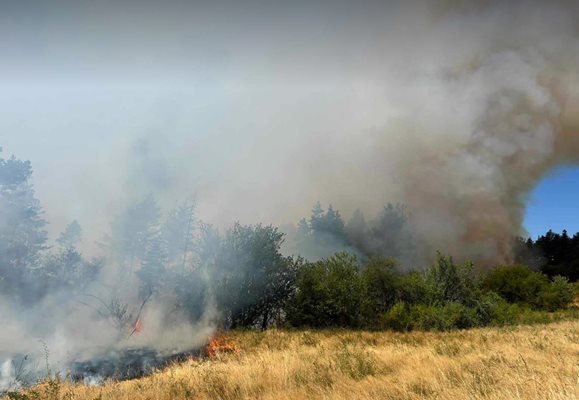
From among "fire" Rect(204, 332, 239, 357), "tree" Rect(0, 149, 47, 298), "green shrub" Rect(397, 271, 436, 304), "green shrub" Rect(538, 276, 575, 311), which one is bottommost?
"green shrub" Rect(538, 276, 575, 311)

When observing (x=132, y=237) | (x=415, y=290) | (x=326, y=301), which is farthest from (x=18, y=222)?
(x=415, y=290)

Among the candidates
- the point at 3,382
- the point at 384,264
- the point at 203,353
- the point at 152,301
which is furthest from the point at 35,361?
the point at 384,264

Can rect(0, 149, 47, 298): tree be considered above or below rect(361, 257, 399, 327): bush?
above

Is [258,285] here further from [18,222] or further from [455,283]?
[18,222]

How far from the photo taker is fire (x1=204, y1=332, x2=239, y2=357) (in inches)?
537

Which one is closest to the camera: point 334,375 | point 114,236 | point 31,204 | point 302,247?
point 334,375

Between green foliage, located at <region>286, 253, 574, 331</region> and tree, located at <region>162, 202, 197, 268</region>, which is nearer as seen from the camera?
green foliage, located at <region>286, 253, 574, 331</region>

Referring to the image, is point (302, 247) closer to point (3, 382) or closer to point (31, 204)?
point (31, 204)

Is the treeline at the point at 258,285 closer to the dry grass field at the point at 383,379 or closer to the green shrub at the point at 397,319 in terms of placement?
the green shrub at the point at 397,319

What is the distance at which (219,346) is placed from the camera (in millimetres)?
14898

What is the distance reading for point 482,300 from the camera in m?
22.3

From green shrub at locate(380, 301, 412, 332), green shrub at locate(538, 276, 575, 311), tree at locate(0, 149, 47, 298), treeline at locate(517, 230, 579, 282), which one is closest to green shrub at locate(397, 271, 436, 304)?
green shrub at locate(380, 301, 412, 332)

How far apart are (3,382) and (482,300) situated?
76.0 ft

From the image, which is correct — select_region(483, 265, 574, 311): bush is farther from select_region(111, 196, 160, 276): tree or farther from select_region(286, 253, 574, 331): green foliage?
select_region(111, 196, 160, 276): tree
